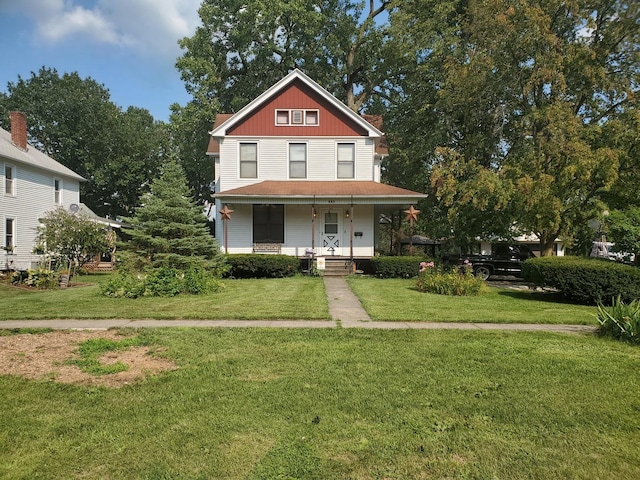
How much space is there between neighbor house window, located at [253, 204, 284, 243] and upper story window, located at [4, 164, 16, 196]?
43.7 feet

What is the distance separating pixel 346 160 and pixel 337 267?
5.89m

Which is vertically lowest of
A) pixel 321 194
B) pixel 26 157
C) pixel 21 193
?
pixel 321 194

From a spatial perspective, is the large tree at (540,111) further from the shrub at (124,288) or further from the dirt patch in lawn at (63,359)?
the dirt patch in lawn at (63,359)

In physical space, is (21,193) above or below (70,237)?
above

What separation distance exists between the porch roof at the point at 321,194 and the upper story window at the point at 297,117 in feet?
12.3

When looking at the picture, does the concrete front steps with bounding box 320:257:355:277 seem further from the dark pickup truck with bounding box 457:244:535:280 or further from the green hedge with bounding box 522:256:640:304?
the green hedge with bounding box 522:256:640:304

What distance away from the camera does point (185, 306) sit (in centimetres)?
1026

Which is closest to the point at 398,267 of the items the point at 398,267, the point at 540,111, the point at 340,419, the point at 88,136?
the point at 398,267

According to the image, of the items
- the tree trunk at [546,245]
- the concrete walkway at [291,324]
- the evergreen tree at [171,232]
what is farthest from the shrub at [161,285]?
the tree trunk at [546,245]

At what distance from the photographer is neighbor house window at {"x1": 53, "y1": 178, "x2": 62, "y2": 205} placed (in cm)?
2706

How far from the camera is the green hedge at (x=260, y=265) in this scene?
17984 mm

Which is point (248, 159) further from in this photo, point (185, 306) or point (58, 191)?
point (58, 191)

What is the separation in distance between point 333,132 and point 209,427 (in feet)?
65.8

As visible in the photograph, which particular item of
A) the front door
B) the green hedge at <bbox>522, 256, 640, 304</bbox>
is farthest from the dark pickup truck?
the green hedge at <bbox>522, 256, 640, 304</bbox>
